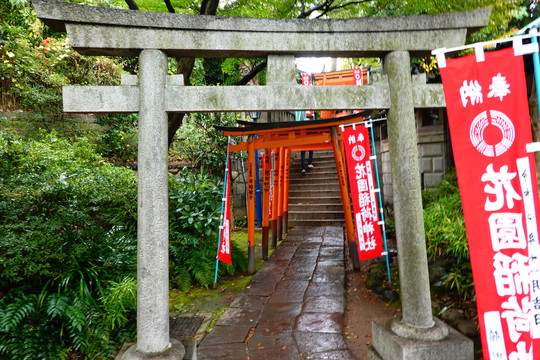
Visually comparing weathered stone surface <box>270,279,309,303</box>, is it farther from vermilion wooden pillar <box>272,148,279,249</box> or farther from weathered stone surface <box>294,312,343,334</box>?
vermilion wooden pillar <box>272,148,279,249</box>

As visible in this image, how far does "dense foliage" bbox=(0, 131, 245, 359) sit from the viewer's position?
12.8 feet

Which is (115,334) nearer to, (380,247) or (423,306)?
(423,306)

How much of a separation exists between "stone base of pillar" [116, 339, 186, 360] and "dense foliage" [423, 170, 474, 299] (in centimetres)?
381

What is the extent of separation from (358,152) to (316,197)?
658 cm

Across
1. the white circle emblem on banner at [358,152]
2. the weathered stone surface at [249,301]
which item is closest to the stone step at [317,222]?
the white circle emblem on banner at [358,152]

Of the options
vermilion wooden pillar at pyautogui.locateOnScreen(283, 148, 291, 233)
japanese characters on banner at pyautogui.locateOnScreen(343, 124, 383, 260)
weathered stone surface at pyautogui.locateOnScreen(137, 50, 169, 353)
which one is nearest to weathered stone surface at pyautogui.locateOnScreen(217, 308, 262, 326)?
weathered stone surface at pyautogui.locateOnScreen(137, 50, 169, 353)

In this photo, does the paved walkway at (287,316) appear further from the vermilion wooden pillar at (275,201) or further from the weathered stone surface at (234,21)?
the weathered stone surface at (234,21)

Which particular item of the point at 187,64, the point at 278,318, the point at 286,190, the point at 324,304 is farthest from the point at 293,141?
the point at 278,318

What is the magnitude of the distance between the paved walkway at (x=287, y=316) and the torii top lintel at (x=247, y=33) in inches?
137

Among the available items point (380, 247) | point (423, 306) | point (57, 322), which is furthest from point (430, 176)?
point (57, 322)

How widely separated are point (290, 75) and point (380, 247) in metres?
3.97

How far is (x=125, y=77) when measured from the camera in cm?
326

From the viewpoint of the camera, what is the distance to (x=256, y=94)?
Result: 3322 millimetres

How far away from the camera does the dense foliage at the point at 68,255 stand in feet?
12.8
